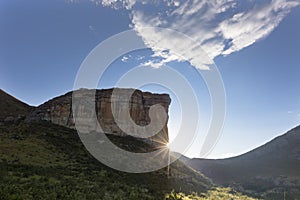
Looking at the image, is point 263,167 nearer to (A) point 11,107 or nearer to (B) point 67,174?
(B) point 67,174

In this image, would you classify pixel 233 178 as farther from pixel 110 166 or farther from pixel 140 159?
pixel 110 166

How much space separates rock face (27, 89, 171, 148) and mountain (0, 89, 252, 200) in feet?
8.57

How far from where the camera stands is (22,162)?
30.8 meters

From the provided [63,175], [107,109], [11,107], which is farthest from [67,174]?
[11,107]

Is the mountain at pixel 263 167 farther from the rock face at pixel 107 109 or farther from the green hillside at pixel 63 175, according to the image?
the green hillside at pixel 63 175

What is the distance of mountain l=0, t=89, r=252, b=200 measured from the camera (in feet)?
67.8

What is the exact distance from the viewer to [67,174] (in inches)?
1150

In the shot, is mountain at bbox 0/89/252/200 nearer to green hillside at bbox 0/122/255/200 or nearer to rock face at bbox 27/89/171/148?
green hillside at bbox 0/122/255/200

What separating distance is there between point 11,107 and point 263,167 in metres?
85.8

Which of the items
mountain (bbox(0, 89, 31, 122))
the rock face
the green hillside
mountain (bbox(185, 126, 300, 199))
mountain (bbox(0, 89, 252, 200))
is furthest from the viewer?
mountain (bbox(0, 89, 31, 122))

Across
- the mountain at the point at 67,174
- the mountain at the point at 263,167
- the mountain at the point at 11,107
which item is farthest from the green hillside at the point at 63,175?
the mountain at the point at 263,167

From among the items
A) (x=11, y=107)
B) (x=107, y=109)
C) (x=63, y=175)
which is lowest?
(x=63, y=175)

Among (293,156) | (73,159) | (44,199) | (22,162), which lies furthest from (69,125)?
(293,156)


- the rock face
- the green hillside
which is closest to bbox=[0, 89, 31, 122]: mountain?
the rock face
